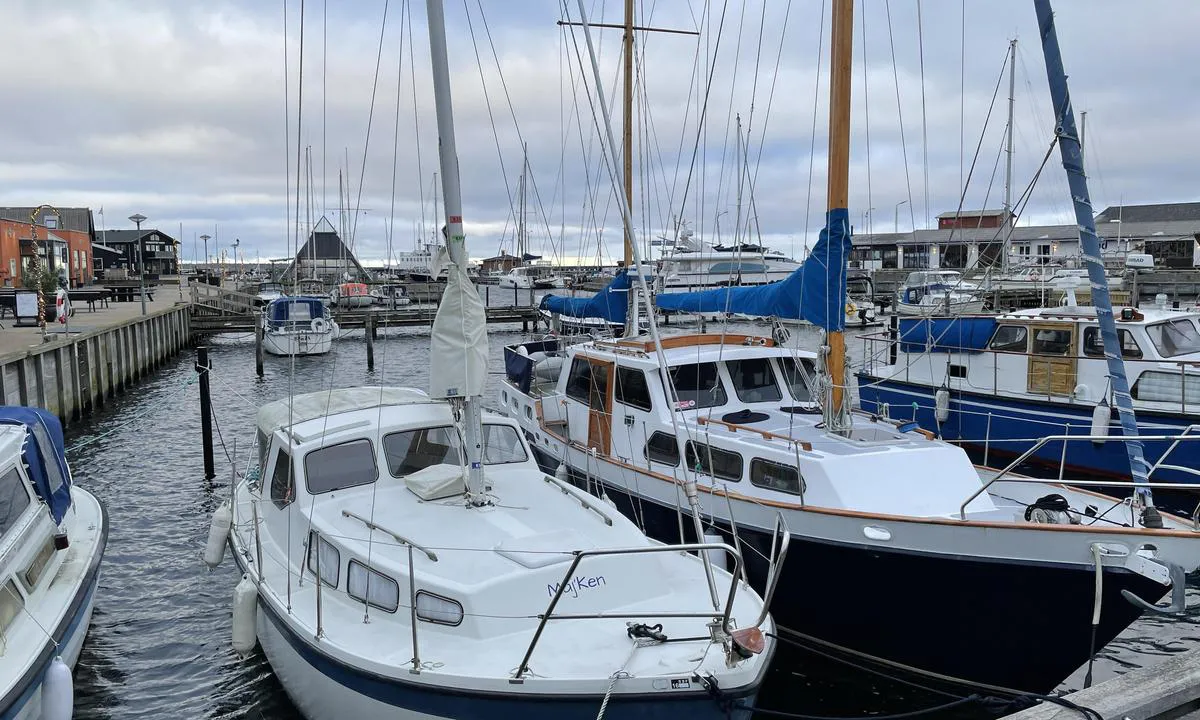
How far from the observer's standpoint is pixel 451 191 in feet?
25.3

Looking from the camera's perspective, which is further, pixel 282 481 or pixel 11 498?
pixel 282 481

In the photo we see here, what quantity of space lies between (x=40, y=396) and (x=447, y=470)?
17.0 meters

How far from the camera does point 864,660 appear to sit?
28.0 feet

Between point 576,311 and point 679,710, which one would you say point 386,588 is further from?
point 576,311

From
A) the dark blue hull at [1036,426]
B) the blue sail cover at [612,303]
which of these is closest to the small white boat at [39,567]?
the blue sail cover at [612,303]

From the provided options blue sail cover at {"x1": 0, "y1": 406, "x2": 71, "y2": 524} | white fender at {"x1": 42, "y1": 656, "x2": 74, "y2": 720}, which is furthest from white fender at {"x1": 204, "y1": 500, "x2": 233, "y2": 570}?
white fender at {"x1": 42, "y1": 656, "x2": 74, "y2": 720}

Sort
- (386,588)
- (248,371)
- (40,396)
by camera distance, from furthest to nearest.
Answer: (248,371)
(40,396)
(386,588)

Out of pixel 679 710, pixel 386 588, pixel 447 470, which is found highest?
pixel 447 470

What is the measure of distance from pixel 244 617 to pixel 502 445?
10.1ft

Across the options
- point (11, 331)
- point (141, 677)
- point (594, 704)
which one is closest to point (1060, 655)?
point (594, 704)

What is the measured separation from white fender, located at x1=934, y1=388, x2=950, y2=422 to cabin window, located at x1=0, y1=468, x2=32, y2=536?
14.6 meters

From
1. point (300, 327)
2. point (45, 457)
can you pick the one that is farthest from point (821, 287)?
point (300, 327)

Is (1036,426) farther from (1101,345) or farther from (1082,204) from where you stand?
(1082,204)

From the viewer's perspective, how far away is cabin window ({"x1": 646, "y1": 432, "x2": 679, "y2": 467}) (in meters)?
10.6
